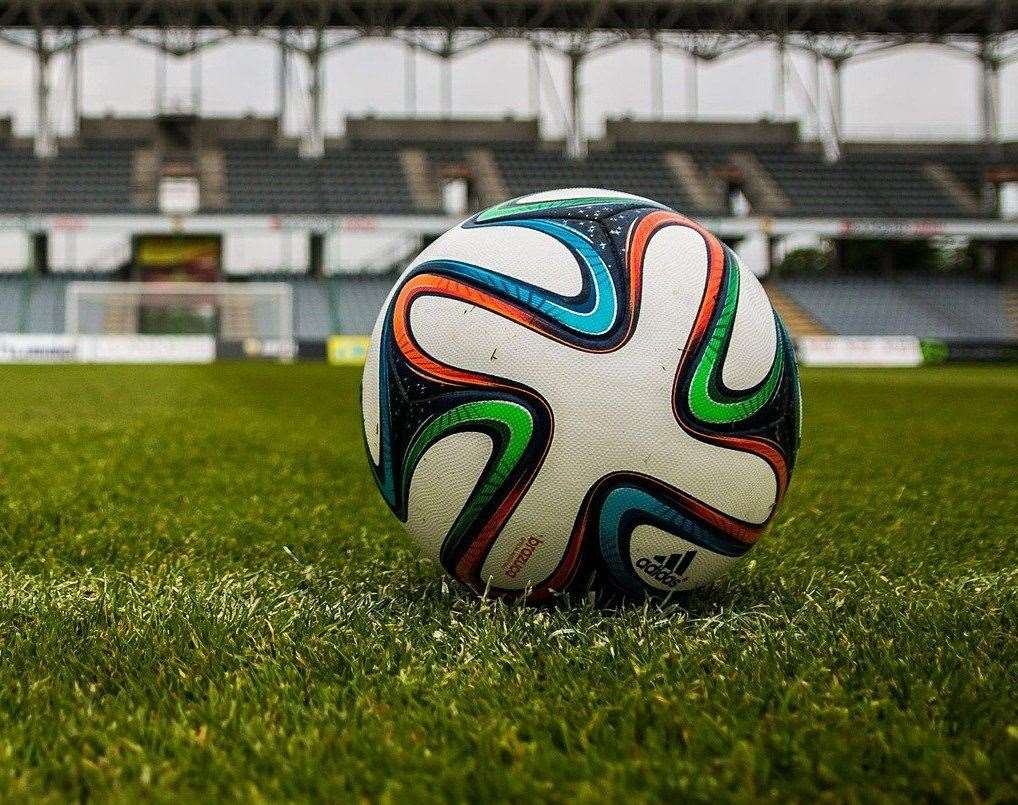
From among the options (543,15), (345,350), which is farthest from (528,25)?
(345,350)

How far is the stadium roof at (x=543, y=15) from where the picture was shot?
32656mm

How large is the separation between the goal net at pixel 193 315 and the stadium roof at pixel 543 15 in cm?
935

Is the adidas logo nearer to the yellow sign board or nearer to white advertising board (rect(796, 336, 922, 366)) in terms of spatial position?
the yellow sign board

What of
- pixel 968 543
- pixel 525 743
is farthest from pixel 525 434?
pixel 968 543

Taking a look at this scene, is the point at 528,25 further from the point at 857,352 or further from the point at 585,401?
the point at 585,401

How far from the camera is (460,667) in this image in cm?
195

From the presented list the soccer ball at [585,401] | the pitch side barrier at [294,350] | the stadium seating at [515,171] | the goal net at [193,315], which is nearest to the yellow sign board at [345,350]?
the pitch side barrier at [294,350]

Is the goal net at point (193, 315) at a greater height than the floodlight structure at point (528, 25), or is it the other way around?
the floodlight structure at point (528, 25)

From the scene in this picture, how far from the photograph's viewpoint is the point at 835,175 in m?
36.5

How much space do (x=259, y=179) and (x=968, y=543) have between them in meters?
33.2

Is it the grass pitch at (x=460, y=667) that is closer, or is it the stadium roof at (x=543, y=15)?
the grass pitch at (x=460, y=667)

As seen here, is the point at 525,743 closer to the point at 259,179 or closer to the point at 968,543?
the point at 968,543

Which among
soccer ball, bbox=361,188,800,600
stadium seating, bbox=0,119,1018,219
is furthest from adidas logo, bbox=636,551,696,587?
stadium seating, bbox=0,119,1018,219

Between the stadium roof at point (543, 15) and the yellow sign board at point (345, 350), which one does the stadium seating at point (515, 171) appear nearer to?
the stadium roof at point (543, 15)
